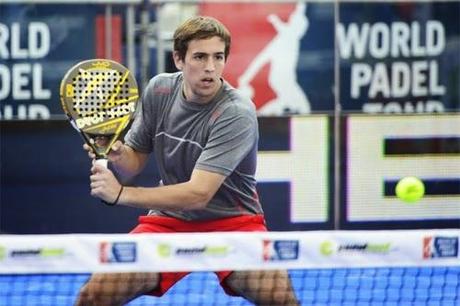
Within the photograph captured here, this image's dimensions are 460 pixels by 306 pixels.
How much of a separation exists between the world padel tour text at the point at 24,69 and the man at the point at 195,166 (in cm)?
345

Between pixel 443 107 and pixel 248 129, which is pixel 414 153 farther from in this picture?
pixel 248 129

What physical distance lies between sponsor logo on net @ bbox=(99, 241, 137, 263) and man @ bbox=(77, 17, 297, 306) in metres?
0.21

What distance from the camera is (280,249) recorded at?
425cm

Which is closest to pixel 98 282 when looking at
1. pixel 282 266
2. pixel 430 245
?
pixel 282 266

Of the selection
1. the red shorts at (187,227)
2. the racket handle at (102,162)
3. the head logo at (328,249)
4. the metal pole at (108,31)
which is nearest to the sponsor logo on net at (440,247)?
the head logo at (328,249)

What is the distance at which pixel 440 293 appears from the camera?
21.5ft

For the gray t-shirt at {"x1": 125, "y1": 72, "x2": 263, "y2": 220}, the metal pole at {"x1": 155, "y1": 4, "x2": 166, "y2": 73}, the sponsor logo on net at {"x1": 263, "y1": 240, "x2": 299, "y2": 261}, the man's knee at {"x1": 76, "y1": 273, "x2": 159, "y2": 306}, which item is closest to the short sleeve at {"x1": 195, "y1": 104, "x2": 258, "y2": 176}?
the gray t-shirt at {"x1": 125, "y1": 72, "x2": 263, "y2": 220}

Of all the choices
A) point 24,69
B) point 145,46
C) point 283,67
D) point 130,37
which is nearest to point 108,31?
point 130,37

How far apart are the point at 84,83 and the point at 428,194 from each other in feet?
14.2

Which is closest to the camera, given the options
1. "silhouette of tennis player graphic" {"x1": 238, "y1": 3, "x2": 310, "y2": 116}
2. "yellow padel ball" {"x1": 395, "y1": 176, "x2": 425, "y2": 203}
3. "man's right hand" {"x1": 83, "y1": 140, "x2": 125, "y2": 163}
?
"man's right hand" {"x1": 83, "y1": 140, "x2": 125, "y2": 163}

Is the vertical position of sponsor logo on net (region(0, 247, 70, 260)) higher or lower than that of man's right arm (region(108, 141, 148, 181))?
lower

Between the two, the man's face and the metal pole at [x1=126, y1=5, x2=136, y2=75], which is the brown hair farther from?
the metal pole at [x1=126, y1=5, x2=136, y2=75]

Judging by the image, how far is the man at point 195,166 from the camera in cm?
442

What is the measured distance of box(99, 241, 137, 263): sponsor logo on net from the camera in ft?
13.7
